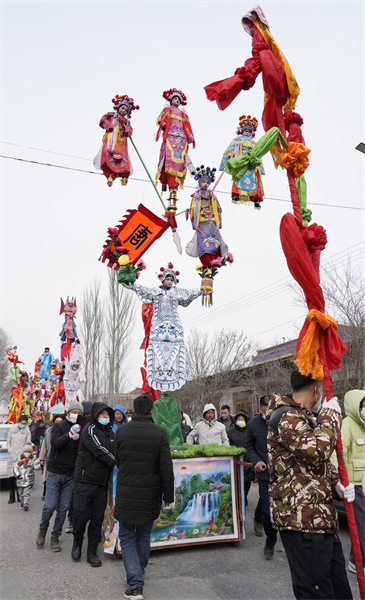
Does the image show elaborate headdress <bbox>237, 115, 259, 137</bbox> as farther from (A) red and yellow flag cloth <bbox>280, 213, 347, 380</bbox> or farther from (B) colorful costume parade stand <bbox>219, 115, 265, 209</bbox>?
(A) red and yellow flag cloth <bbox>280, 213, 347, 380</bbox>

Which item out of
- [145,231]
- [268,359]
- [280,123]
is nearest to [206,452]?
[145,231]

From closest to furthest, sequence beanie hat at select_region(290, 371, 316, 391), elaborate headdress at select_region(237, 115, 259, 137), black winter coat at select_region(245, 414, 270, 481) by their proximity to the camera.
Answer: beanie hat at select_region(290, 371, 316, 391) < black winter coat at select_region(245, 414, 270, 481) < elaborate headdress at select_region(237, 115, 259, 137)

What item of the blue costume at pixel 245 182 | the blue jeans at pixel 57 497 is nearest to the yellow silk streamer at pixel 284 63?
the blue costume at pixel 245 182

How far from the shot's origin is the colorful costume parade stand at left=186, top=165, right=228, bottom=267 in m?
7.26

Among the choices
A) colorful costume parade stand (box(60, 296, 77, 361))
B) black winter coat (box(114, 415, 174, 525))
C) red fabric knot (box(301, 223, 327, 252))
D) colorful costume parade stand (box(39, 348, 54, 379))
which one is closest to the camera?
red fabric knot (box(301, 223, 327, 252))

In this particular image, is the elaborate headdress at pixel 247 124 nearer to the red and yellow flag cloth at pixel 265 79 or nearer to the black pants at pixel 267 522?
the red and yellow flag cloth at pixel 265 79

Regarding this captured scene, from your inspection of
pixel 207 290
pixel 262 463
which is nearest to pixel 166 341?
pixel 207 290

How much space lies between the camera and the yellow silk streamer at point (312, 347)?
9.14 ft

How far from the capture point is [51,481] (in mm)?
5863

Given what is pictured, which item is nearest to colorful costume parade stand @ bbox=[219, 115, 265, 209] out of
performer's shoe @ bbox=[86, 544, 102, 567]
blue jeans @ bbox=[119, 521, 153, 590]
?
blue jeans @ bbox=[119, 521, 153, 590]

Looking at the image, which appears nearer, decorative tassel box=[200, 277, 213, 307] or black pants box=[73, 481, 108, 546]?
black pants box=[73, 481, 108, 546]

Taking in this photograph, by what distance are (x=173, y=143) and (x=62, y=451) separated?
185 inches

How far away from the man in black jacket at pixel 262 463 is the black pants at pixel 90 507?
1.76 meters

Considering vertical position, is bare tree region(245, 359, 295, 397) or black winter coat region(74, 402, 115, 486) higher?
bare tree region(245, 359, 295, 397)
